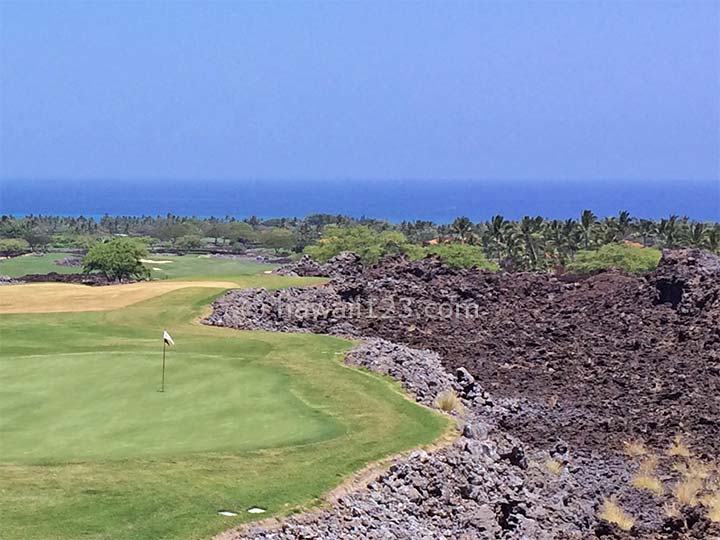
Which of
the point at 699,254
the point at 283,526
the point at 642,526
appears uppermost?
the point at 699,254

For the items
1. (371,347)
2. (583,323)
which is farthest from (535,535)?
(583,323)

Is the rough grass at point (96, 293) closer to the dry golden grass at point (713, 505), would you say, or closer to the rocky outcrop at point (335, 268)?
the rocky outcrop at point (335, 268)

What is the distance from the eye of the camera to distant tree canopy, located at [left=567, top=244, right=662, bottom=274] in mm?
70750

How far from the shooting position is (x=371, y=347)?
3061 cm

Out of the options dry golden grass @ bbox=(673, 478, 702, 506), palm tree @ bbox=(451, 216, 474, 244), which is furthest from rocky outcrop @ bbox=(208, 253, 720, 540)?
palm tree @ bbox=(451, 216, 474, 244)

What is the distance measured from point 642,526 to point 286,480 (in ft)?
24.6

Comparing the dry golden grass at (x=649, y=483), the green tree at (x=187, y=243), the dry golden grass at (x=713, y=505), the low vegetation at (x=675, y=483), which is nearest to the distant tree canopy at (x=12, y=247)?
the green tree at (x=187, y=243)

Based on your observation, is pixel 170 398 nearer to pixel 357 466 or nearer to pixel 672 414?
pixel 357 466

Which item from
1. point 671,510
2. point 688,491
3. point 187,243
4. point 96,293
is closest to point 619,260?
point 96,293

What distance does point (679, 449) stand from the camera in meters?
23.7

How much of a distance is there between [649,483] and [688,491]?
1.04 meters

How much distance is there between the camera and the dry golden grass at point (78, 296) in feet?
133

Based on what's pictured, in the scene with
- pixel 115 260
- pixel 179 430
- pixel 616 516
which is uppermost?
pixel 115 260

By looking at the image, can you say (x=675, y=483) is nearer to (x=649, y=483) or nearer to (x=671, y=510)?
(x=649, y=483)
